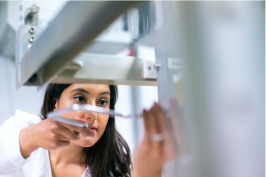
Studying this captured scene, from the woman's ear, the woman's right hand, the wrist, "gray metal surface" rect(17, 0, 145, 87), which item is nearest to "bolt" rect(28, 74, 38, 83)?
"gray metal surface" rect(17, 0, 145, 87)

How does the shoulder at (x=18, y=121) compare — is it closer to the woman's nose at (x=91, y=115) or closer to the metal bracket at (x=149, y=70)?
the woman's nose at (x=91, y=115)

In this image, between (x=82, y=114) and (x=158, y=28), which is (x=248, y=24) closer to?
(x=158, y=28)

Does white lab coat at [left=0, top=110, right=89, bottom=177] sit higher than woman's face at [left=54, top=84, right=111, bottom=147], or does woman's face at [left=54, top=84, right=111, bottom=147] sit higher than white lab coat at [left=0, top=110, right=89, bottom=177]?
woman's face at [left=54, top=84, right=111, bottom=147]

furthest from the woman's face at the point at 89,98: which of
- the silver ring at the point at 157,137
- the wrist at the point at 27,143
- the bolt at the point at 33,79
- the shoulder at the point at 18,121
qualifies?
the silver ring at the point at 157,137

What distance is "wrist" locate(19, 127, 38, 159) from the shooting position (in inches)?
21.8

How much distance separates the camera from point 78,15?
23cm

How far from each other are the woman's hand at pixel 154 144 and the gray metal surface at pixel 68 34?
87 millimetres

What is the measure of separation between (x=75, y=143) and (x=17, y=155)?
291 mm

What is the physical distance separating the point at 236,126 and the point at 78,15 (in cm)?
15

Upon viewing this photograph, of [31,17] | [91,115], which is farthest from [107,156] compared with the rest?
[31,17]

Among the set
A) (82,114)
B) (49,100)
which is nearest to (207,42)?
(82,114)

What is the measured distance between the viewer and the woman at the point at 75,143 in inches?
11.1

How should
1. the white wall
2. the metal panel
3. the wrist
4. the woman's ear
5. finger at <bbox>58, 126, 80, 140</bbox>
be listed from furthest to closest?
the white wall → the woman's ear → the wrist → finger at <bbox>58, 126, 80, 140</bbox> → the metal panel

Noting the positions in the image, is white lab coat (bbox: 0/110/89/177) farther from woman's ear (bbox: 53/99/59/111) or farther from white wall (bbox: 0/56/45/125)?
white wall (bbox: 0/56/45/125)
